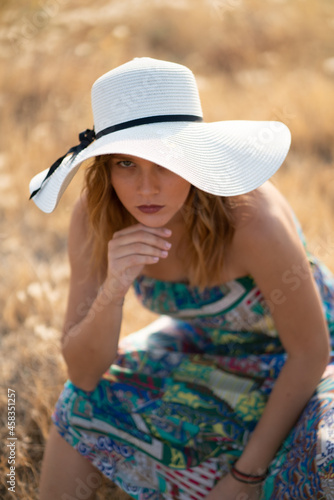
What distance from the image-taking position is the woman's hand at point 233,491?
1627mm

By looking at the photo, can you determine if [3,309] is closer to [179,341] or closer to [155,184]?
[179,341]

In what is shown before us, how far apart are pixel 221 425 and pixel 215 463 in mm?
120

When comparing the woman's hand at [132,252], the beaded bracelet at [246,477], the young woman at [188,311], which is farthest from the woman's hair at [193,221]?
the beaded bracelet at [246,477]

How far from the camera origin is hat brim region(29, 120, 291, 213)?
1361 mm

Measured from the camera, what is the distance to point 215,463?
1.69 m

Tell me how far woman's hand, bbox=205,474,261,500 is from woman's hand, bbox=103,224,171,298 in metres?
0.69

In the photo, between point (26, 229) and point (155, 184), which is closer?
point (155, 184)

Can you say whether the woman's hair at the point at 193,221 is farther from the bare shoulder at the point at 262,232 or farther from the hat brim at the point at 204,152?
the hat brim at the point at 204,152

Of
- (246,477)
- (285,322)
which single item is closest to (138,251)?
(285,322)

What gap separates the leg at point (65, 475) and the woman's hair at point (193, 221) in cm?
70

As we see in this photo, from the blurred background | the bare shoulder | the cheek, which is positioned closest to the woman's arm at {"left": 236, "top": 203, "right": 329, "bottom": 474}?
the bare shoulder

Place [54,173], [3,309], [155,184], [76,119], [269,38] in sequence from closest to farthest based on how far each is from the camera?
[155,184] < [54,173] < [3,309] < [76,119] < [269,38]

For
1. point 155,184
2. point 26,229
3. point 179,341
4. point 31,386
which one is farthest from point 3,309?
point 155,184

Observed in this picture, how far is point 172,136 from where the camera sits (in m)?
1.42
